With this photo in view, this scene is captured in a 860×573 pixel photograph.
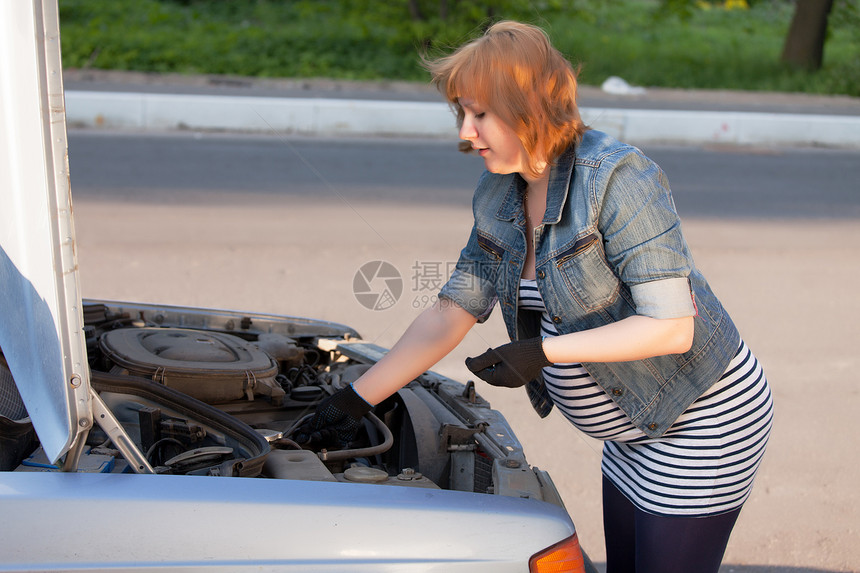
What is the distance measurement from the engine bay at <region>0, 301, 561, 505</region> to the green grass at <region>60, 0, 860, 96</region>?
1254cm

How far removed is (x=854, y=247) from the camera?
7.74 metres

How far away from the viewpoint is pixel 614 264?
6.26 feet

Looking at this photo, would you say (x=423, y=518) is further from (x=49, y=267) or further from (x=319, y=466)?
(x=49, y=267)

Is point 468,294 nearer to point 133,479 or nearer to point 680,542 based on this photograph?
point 680,542

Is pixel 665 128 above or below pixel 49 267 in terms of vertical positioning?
below

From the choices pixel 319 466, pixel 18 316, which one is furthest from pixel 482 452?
pixel 18 316

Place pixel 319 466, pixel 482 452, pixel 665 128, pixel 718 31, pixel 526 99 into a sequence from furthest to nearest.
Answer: pixel 718 31 → pixel 665 128 → pixel 482 452 → pixel 319 466 → pixel 526 99

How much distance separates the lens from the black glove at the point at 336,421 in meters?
2.34

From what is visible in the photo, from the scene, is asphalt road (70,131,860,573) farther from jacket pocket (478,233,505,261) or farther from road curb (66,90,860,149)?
jacket pocket (478,233,505,261)

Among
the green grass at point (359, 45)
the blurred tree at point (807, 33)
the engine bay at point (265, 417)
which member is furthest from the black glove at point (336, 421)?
the blurred tree at point (807, 33)

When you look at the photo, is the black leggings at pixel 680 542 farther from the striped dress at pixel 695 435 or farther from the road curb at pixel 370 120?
the road curb at pixel 370 120

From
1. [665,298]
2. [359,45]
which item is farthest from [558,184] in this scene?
[359,45]

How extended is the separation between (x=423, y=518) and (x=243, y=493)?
1.21 feet

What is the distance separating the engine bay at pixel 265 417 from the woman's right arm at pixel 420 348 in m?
0.18
